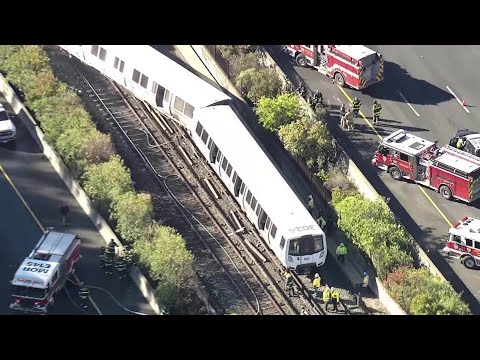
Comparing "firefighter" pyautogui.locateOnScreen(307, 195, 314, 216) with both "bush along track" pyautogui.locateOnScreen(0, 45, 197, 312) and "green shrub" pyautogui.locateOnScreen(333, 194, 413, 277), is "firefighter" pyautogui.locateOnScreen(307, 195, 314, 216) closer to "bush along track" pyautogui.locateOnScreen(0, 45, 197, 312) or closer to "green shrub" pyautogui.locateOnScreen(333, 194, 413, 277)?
"green shrub" pyautogui.locateOnScreen(333, 194, 413, 277)

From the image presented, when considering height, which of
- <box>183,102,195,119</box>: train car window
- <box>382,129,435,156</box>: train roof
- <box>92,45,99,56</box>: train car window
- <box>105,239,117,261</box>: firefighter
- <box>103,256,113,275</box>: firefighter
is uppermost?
<box>92,45,99,56</box>: train car window

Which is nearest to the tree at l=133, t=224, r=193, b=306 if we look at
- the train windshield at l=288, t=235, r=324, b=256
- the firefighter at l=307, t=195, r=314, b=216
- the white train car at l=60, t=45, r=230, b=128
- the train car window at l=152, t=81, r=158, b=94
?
the train windshield at l=288, t=235, r=324, b=256

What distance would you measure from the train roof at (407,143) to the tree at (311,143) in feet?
11.3

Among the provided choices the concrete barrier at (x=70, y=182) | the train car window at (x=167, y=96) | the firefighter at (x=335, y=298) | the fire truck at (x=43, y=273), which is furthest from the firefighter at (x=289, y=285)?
Result: the train car window at (x=167, y=96)

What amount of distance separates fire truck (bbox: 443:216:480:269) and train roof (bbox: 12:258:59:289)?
670 inches

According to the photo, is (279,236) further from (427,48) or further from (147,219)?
(427,48)

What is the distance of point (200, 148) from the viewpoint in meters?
43.8

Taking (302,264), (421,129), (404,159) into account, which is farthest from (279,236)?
(421,129)

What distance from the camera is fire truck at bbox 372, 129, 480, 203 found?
4281 cm

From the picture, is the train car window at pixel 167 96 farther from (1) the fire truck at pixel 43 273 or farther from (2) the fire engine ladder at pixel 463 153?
(2) the fire engine ladder at pixel 463 153

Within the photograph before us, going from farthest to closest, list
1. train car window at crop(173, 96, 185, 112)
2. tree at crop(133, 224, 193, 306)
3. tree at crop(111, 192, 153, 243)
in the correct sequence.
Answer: train car window at crop(173, 96, 185, 112) < tree at crop(111, 192, 153, 243) < tree at crop(133, 224, 193, 306)

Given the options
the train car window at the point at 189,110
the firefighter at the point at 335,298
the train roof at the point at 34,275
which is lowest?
the firefighter at the point at 335,298

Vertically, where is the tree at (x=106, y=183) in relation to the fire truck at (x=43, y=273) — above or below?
above

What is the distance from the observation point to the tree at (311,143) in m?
43.9
